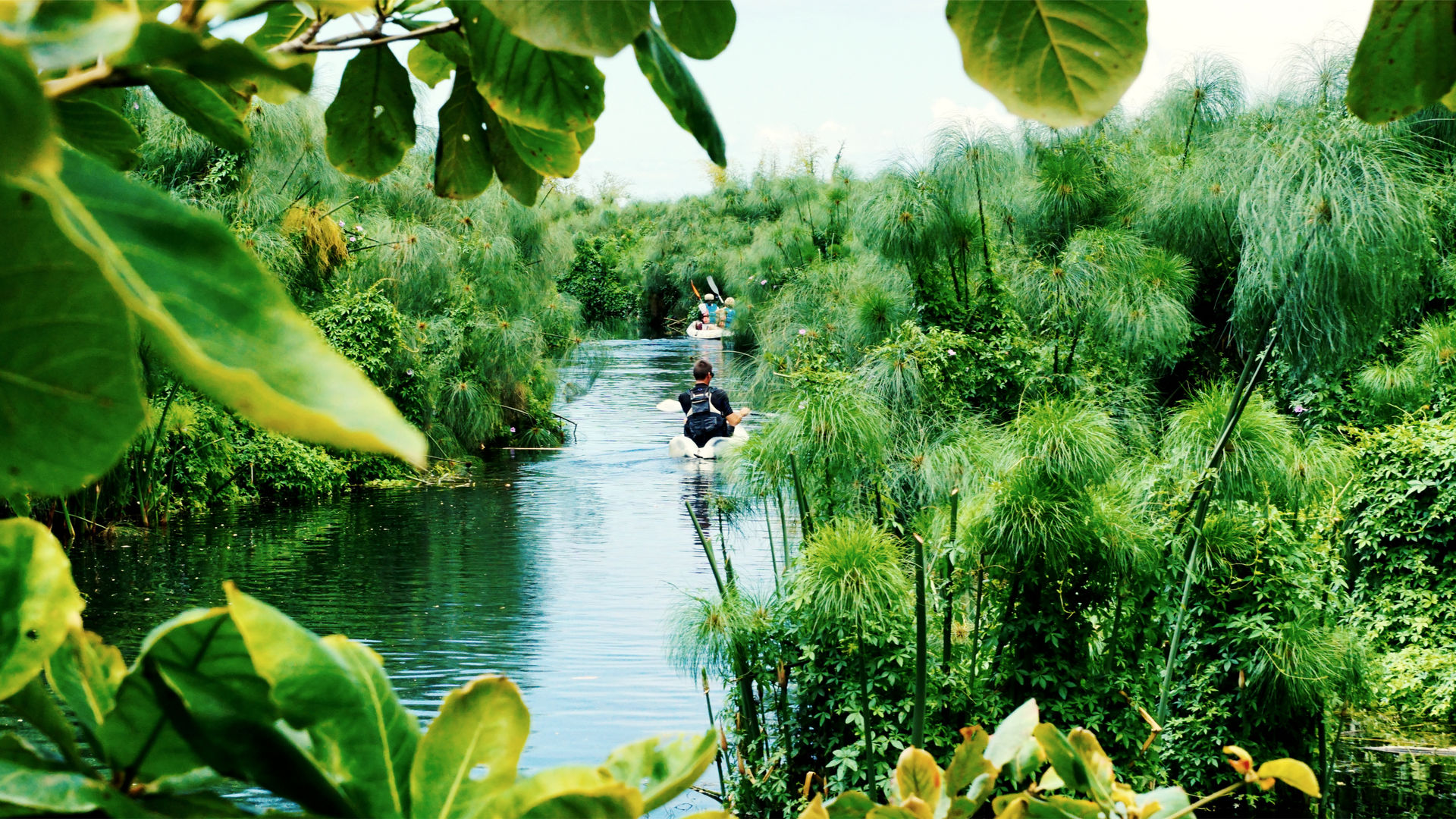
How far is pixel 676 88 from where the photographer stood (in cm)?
31

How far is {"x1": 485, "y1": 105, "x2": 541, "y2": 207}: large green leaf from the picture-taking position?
1.58ft

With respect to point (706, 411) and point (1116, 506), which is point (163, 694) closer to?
point (1116, 506)

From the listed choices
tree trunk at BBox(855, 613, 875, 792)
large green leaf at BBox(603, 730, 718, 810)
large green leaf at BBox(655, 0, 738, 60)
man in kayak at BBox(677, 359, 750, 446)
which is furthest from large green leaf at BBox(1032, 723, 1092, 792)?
man in kayak at BBox(677, 359, 750, 446)

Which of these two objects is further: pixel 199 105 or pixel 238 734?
pixel 199 105

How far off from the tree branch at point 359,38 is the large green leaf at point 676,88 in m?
0.08

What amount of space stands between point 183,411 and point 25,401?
7.50m

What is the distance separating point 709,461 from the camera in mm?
8898

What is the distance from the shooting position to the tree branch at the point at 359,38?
295mm

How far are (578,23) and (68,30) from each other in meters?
0.12

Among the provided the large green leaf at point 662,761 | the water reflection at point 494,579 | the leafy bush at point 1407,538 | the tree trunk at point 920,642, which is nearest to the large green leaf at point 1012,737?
the large green leaf at point 662,761

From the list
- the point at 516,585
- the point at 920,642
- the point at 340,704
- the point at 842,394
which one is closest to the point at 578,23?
the point at 340,704

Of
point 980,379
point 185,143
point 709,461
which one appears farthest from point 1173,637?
point 185,143

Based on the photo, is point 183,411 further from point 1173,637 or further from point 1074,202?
point 1173,637

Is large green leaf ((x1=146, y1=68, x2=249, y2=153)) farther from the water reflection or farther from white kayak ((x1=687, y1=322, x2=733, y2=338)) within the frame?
white kayak ((x1=687, y1=322, x2=733, y2=338))
